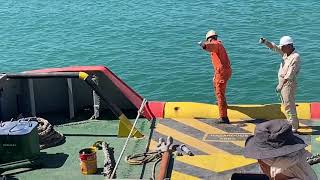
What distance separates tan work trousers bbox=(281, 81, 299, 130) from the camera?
745cm

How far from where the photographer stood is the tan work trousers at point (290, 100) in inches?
293

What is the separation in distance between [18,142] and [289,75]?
3695 millimetres

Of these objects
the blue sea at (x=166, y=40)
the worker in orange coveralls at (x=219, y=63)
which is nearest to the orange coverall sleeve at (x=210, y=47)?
the worker in orange coveralls at (x=219, y=63)

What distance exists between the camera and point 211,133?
26.2 feet

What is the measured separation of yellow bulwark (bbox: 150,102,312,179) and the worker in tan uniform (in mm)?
443

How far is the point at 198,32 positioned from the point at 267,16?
3.62 m

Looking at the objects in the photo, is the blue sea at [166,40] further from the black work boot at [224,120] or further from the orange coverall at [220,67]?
the orange coverall at [220,67]

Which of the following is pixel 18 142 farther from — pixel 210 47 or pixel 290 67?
pixel 290 67

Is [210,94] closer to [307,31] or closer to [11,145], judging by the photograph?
[307,31]

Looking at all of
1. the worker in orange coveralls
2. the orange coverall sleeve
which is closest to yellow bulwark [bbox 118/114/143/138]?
the worker in orange coveralls

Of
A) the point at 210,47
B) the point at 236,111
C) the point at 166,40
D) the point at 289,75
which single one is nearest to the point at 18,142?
the point at 210,47

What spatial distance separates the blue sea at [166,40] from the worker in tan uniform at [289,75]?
22.0 feet

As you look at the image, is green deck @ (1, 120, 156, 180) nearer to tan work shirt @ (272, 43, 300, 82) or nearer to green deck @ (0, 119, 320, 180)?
green deck @ (0, 119, 320, 180)

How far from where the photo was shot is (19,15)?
2728cm
